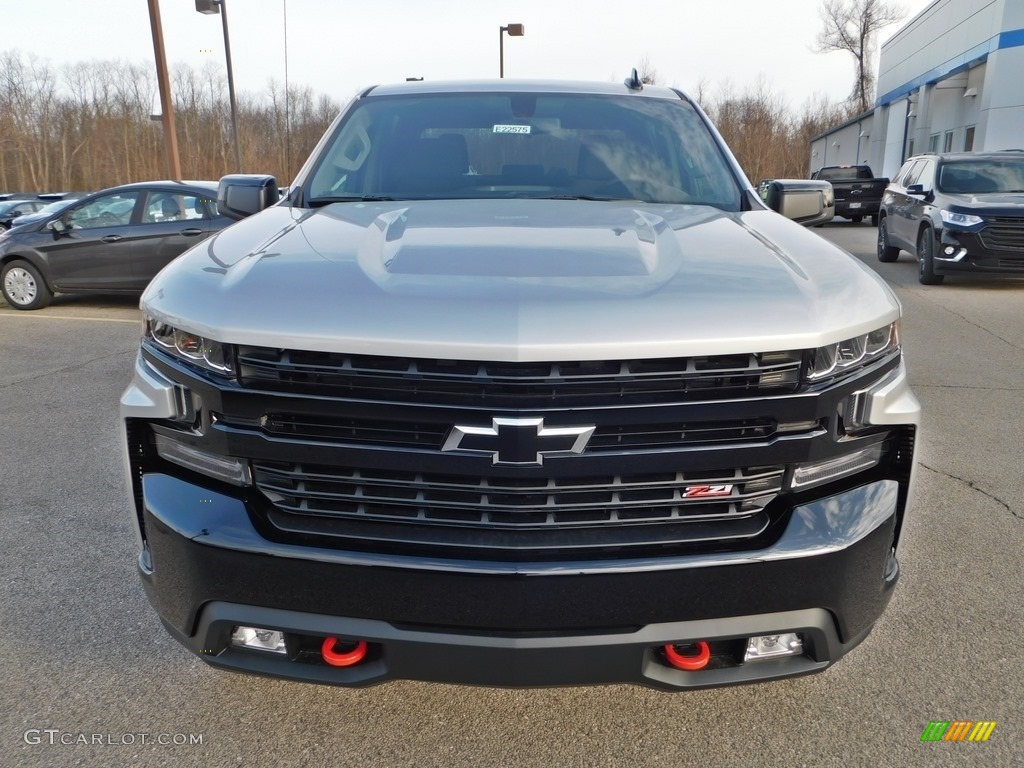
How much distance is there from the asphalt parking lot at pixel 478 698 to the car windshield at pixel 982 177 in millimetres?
9504

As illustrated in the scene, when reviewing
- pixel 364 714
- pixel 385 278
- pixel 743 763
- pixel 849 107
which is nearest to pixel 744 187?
pixel 385 278

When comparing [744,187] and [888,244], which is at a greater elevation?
[744,187]

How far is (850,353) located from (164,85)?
15.7 m

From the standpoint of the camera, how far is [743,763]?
7.50 feet

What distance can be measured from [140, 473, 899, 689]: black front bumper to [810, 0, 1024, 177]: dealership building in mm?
29311

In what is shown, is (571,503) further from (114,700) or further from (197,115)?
(197,115)

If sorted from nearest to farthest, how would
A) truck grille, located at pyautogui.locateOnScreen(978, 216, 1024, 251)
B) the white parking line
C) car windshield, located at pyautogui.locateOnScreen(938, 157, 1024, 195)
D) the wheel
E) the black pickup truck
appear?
the white parking line
truck grille, located at pyautogui.locateOnScreen(978, 216, 1024, 251)
the wheel
car windshield, located at pyautogui.locateOnScreen(938, 157, 1024, 195)
the black pickup truck

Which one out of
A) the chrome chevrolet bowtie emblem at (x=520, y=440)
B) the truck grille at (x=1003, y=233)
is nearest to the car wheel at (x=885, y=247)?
the truck grille at (x=1003, y=233)

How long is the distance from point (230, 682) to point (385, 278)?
4.85 feet

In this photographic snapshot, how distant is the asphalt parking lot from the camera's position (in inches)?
91.8

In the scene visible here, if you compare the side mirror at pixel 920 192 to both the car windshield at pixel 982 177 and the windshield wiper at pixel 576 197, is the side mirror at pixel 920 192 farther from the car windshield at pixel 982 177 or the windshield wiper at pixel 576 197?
the windshield wiper at pixel 576 197

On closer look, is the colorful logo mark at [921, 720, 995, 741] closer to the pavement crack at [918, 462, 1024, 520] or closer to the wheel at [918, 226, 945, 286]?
the pavement crack at [918, 462, 1024, 520]

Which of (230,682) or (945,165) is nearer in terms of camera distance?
(230,682)

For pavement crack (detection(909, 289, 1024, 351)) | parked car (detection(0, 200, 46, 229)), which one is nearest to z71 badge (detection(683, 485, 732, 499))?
pavement crack (detection(909, 289, 1024, 351))
